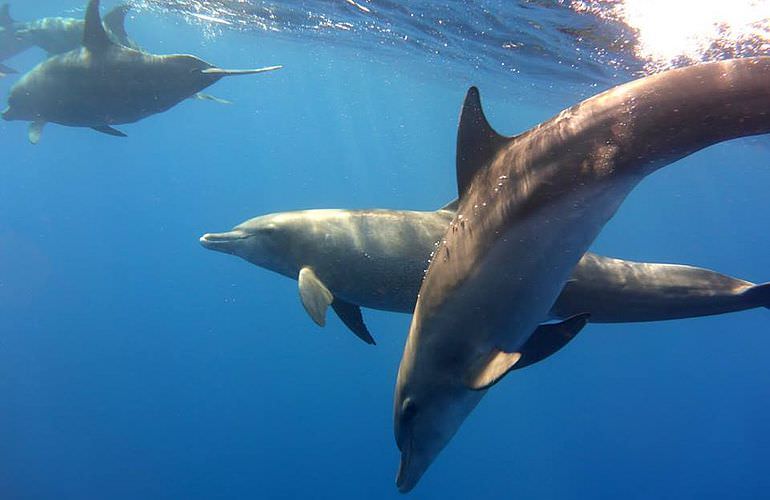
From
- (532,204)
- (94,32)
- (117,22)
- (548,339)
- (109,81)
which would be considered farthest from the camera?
(117,22)

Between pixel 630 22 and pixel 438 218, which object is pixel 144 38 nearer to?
pixel 630 22

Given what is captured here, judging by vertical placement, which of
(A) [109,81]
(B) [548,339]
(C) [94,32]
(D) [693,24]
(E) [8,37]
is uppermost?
(D) [693,24]

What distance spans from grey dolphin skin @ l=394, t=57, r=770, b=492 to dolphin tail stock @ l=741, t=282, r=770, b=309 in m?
2.20

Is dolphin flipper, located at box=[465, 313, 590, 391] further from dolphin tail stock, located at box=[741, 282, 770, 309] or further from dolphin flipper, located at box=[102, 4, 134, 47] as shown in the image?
dolphin flipper, located at box=[102, 4, 134, 47]

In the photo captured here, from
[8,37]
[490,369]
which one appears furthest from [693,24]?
[8,37]

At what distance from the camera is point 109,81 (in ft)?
35.2

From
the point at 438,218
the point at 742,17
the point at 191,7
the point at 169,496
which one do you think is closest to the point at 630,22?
the point at 742,17

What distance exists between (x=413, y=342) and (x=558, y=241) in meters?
1.74

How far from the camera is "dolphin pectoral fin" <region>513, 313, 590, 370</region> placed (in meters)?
4.37

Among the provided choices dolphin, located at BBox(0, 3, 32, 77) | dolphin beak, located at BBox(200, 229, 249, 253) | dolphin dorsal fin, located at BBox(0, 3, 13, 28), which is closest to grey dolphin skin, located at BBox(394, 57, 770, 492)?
dolphin beak, located at BBox(200, 229, 249, 253)

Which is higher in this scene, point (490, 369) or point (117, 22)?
point (490, 369)

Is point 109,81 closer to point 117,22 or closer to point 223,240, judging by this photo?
point 223,240

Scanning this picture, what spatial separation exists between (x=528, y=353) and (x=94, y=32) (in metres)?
10.1

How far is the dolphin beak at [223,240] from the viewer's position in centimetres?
844
